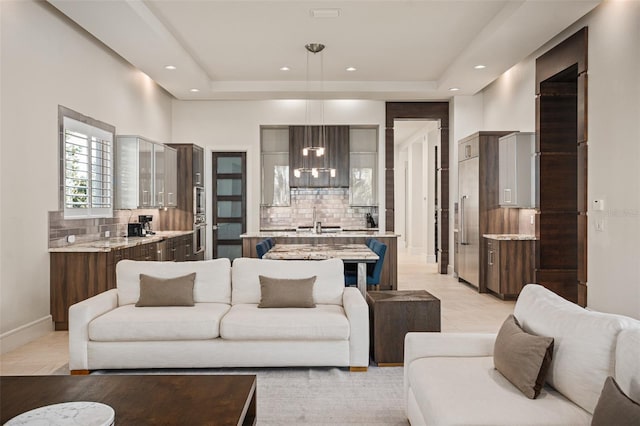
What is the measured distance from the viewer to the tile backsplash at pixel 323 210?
945 centimetres

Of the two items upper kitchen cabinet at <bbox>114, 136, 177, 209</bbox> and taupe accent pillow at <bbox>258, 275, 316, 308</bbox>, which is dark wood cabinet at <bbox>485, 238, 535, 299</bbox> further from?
upper kitchen cabinet at <bbox>114, 136, 177, 209</bbox>

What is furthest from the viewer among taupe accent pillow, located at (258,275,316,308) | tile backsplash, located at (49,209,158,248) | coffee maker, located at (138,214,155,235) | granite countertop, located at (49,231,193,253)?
coffee maker, located at (138,214,155,235)

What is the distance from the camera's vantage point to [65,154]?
17.5 feet

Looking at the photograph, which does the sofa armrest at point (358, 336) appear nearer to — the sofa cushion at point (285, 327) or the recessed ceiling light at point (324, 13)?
the sofa cushion at point (285, 327)

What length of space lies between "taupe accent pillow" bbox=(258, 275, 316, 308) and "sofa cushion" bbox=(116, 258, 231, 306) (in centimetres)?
40

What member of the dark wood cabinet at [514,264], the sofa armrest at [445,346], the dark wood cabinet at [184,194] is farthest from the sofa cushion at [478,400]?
the dark wood cabinet at [184,194]

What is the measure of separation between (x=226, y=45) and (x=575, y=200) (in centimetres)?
484

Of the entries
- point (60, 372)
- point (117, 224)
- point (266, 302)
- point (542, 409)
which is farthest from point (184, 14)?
point (542, 409)

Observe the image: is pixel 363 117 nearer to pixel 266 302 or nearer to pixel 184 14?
pixel 184 14

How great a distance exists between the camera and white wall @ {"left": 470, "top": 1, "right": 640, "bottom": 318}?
426 centimetres

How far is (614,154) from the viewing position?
4.52 metres

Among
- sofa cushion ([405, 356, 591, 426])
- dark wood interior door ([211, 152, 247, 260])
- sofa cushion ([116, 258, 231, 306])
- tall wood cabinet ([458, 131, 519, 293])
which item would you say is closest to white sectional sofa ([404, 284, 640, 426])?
sofa cushion ([405, 356, 591, 426])

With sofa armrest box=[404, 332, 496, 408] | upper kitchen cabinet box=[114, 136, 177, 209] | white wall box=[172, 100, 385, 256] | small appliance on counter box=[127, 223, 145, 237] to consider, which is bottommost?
sofa armrest box=[404, 332, 496, 408]

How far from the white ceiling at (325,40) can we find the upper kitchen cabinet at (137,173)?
1.11 m
